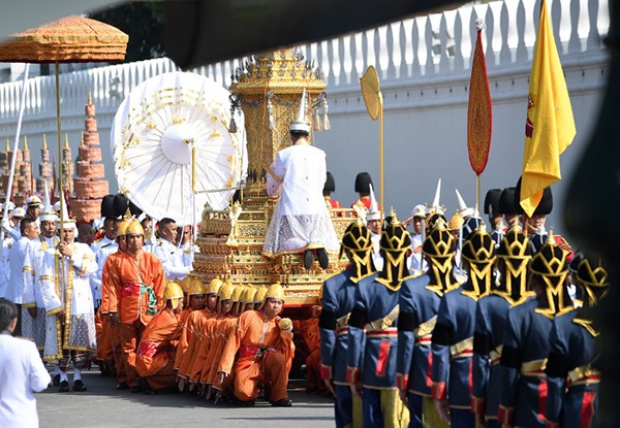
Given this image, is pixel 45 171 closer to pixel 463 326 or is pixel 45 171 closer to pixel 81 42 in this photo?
pixel 81 42

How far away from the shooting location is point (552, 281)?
21.1ft

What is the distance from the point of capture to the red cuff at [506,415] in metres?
6.66

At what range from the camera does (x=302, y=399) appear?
11477mm

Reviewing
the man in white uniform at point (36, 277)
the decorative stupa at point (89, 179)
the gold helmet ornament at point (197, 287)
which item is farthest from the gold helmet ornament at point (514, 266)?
the decorative stupa at point (89, 179)

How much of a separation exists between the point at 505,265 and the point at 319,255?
475 cm

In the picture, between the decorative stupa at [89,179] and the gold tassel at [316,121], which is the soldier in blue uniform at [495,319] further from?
the decorative stupa at [89,179]

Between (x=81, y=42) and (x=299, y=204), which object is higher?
(x=81, y=42)

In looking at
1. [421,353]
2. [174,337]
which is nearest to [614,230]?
[421,353]

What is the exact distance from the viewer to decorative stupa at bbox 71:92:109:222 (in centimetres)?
2244

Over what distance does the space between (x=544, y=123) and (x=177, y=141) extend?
19.1 feet

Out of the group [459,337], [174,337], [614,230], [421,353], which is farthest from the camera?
[174,337]

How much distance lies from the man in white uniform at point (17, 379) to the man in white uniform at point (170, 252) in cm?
700

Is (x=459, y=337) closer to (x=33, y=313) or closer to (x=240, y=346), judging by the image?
(x=240, y=346)

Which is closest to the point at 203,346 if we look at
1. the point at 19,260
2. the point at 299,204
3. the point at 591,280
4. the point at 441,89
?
the point at 299,204
